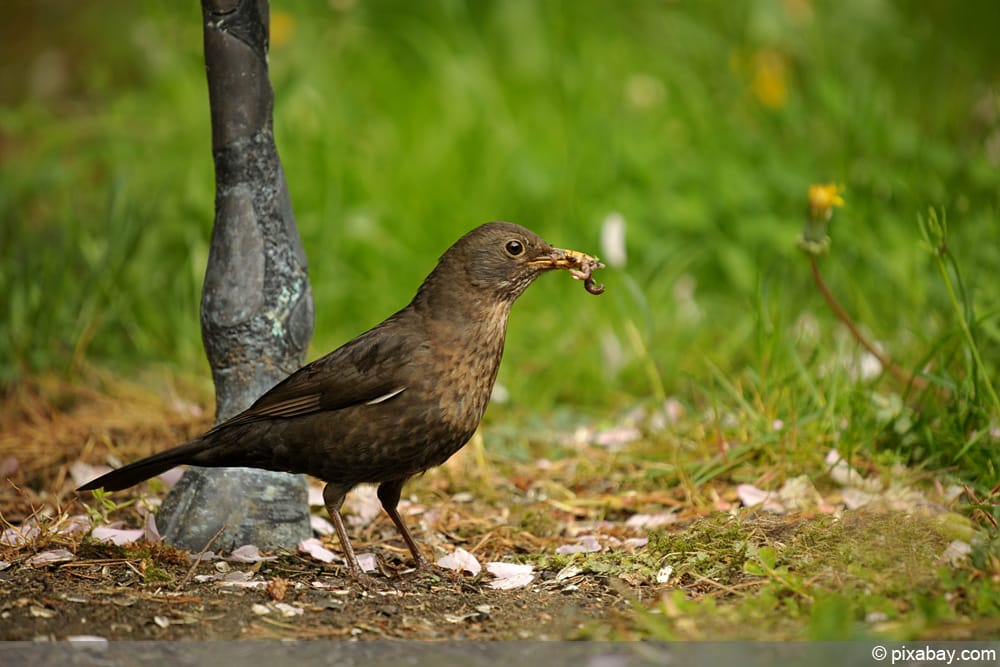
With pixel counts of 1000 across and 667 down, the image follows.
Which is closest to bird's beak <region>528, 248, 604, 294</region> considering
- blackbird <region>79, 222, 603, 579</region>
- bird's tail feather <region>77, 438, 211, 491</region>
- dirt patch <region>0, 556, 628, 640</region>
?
blackbird <region>79, 222, 603, 579</region>

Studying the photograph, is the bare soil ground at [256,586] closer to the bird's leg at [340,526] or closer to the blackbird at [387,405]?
the bird's leg at [340,526]

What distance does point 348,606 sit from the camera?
11.0 ft

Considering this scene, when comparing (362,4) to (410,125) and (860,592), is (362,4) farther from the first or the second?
(860,592)

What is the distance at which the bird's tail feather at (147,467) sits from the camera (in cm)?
372

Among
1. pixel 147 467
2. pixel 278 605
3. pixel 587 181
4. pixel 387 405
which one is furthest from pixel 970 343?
pixel 587 181

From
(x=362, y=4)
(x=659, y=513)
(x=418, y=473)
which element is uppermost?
(x=362, y=4)

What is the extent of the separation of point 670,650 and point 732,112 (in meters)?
5.24

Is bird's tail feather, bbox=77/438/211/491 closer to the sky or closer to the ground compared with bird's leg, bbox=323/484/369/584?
closer to the sky

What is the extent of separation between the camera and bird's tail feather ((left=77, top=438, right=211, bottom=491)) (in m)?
3.72

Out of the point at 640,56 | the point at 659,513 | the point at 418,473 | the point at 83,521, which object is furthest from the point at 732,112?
the point at 83,521

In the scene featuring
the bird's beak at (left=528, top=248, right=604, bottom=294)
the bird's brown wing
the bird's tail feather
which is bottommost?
the bird's tail feather

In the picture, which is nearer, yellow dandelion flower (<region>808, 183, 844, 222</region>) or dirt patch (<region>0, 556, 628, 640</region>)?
dirt patch (<region>0, 556, 628, 640</region>)

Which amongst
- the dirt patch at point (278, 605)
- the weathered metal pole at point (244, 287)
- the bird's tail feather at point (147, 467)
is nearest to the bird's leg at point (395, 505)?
the dirt patch at point (278, 605)

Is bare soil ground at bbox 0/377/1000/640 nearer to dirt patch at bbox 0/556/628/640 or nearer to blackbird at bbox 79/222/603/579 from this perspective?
dirt patch at bbox 0/556/628/640
